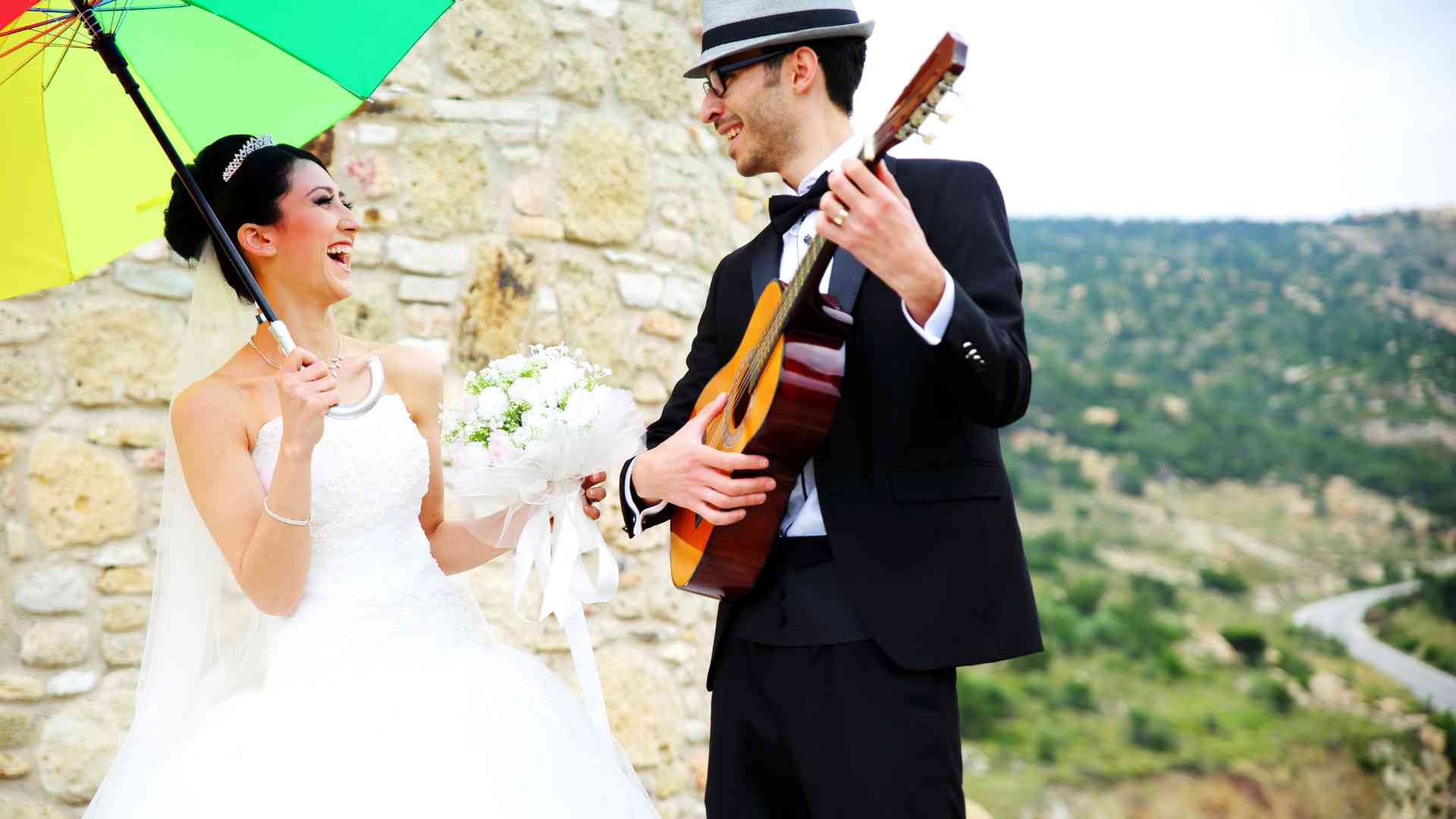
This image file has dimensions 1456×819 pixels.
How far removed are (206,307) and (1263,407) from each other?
1906 centimetres

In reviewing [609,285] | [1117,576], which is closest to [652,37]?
[609,285]

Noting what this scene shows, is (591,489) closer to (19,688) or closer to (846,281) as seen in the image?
(846,281)

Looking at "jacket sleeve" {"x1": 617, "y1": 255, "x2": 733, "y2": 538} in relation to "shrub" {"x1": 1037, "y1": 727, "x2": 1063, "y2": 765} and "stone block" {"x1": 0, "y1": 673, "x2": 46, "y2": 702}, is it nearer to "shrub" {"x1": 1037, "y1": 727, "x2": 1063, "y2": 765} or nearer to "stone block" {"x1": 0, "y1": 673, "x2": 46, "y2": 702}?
"stone block" {"x1": 0, "y1": 673, "x2": 46, "y2": 702}

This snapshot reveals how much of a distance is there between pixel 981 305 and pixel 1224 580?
15.7 metres

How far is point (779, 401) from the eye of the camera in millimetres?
1782

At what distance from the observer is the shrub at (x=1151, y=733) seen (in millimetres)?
12250

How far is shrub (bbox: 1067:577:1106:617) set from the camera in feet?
51.7

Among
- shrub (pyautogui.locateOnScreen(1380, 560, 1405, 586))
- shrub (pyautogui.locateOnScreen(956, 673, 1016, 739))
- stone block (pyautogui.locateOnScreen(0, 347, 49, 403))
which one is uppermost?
stone block (pyautogui.locateOnScreen(0, 347, 49, 403))

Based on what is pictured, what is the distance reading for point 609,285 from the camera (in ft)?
14.0

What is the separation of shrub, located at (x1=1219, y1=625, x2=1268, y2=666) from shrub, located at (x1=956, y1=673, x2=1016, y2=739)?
3.74m

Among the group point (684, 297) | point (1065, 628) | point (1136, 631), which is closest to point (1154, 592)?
point (1136, 631)

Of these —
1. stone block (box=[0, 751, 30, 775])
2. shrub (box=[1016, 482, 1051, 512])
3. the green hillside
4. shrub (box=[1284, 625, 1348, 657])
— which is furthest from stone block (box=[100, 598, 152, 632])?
the green hillside

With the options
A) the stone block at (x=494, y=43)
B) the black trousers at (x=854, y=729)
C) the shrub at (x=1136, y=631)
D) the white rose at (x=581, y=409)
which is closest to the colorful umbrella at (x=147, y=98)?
the white rose at (x=581, y=409)

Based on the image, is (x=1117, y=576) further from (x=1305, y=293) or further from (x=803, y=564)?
(x=803, y=564)
